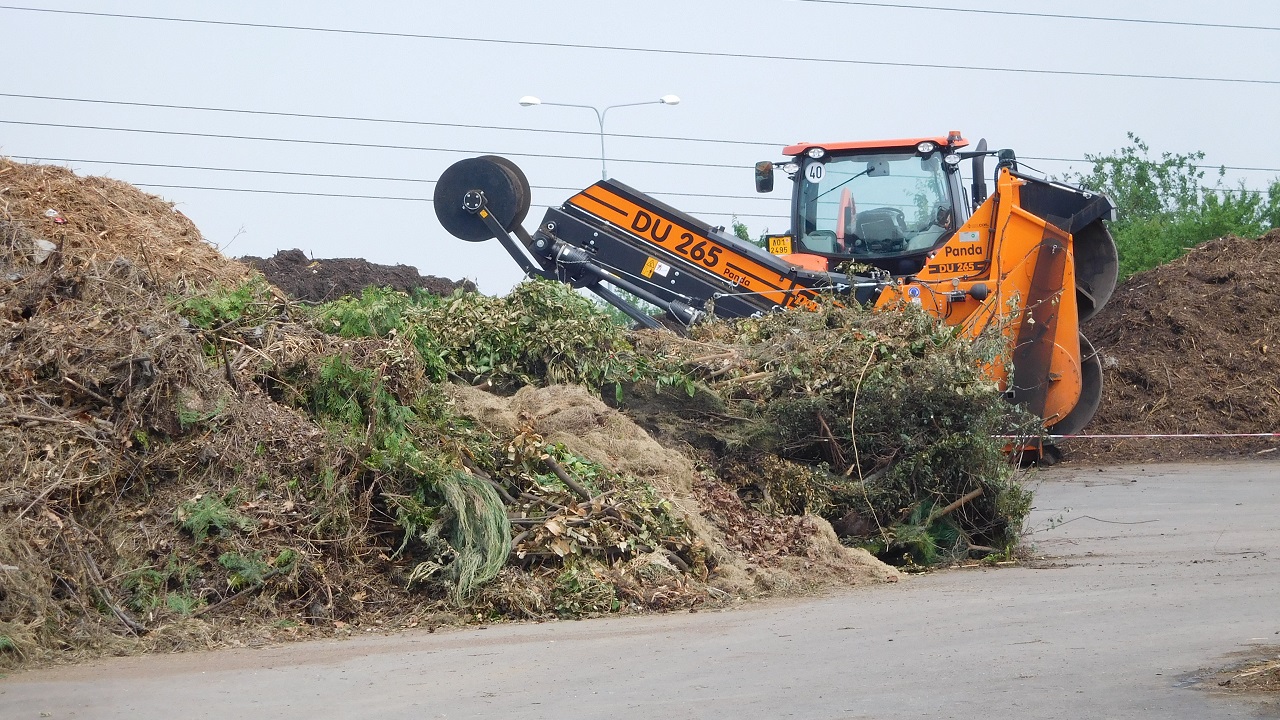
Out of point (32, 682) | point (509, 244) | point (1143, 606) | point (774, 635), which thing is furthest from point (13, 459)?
point (509, 244)

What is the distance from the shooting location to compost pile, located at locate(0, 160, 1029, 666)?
24.5ft

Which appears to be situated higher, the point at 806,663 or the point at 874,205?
the point at 874,205

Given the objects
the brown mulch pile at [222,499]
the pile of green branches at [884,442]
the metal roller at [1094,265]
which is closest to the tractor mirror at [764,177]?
the metal roller at [1094,265]

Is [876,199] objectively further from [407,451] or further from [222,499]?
[222,499]

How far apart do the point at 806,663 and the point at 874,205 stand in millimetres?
9820

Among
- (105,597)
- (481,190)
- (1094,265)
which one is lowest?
(105,597)

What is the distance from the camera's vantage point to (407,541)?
8117 mm

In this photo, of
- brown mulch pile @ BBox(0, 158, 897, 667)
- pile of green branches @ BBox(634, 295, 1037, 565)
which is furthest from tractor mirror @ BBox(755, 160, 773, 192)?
brown mulch pile @ BBox(0, 158, 897, 667)

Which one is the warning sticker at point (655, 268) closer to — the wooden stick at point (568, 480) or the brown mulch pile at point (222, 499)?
the brown mulch pile at point (222, 499)

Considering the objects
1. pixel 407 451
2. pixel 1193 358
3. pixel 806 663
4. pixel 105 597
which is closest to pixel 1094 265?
pixel 1193 358

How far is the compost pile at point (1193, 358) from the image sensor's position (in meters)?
16.8

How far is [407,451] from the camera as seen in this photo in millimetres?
8195

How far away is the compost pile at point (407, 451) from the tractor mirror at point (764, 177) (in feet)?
15.0

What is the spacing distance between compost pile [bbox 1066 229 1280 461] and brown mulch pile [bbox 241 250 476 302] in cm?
1072
